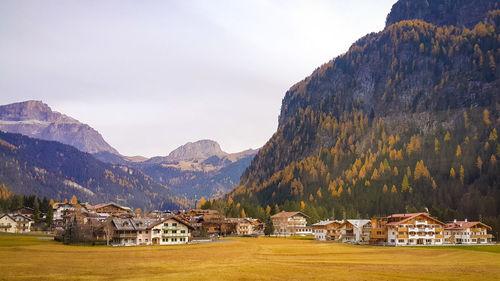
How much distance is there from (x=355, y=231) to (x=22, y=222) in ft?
392

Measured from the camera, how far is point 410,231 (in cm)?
12112

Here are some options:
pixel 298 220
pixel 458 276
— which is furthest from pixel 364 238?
pixel 458 276

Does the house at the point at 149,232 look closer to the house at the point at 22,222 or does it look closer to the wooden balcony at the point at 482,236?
the house at the point at 22,222

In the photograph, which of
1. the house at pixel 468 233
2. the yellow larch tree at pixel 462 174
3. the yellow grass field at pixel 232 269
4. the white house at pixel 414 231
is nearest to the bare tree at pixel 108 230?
the yellow grass field at pixel 232 269

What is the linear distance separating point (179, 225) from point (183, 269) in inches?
2677

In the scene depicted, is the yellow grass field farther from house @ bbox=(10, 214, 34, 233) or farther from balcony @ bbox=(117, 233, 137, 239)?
house @ bbox=(10, 214, 34, 233)

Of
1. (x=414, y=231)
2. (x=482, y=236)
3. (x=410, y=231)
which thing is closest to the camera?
(x=410, y=231)

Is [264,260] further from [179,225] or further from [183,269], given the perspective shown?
[179,225]

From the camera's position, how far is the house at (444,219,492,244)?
127 m

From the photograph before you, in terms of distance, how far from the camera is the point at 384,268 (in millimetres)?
62781

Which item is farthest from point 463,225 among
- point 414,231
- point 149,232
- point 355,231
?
point 149,232

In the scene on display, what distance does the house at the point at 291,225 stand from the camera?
183m

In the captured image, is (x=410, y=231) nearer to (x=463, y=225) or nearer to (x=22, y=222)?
(x=463, y=225)

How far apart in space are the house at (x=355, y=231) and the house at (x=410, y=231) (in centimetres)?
712
